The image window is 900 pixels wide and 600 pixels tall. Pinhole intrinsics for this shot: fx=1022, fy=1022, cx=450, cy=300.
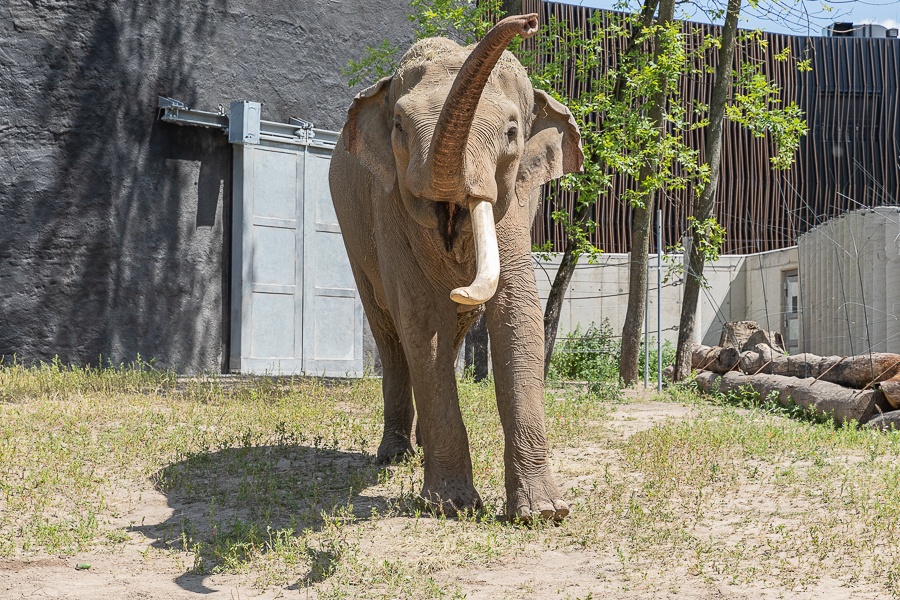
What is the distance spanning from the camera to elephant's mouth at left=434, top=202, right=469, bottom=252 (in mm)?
5363

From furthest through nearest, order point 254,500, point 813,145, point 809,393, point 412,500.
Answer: point 813,145
point 809,393
point 254,500
point 412,500

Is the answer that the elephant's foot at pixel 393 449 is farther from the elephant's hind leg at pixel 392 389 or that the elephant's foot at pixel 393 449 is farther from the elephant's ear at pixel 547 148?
the elephant's ear at pixel 547 148

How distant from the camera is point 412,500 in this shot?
613 centimetres

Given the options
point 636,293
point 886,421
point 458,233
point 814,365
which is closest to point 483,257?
point 458,233

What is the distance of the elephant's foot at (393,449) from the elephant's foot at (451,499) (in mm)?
1700

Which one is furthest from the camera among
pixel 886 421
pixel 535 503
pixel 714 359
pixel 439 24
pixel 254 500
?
pixel 714 359

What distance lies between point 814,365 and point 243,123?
7577mm

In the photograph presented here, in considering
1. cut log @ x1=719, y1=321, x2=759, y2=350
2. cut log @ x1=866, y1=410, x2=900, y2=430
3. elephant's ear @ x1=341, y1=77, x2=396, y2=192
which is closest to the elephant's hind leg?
elephant's ear @ x1=341, y1=77, x2=396, y2=192

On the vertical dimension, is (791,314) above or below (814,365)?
above

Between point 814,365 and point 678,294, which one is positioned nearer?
point 814,365

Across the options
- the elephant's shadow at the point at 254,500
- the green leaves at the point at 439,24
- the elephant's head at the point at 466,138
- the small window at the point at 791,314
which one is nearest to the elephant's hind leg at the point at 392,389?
the elephant's shadow at the point at 254,500

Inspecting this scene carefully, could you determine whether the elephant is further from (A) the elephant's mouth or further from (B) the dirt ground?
(B) the dirt ground

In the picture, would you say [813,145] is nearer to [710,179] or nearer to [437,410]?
[710,179]

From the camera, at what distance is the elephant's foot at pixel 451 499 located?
19.1 ft
